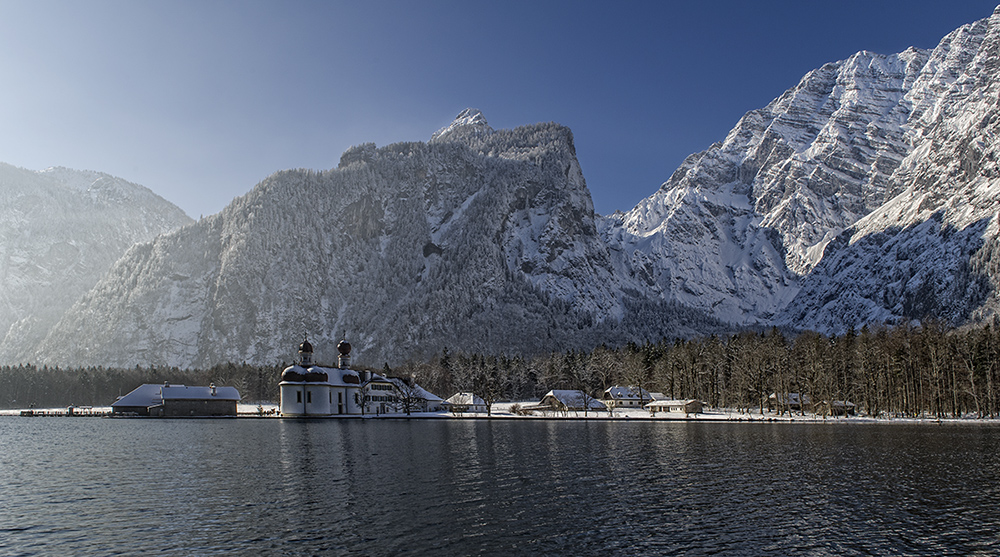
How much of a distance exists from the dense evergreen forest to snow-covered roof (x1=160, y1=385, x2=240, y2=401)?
48.4 meters

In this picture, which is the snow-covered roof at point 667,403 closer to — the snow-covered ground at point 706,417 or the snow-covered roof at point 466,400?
the snow-covered ground at point 706,417

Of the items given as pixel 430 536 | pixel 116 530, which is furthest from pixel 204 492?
pixel 430 536

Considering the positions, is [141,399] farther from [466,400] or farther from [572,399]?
[572,399]

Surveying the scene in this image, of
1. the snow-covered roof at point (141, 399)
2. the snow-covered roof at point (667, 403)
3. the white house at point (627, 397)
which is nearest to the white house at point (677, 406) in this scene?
the snow-covered roof at point (667, 403)

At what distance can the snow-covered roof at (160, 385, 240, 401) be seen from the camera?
426ft

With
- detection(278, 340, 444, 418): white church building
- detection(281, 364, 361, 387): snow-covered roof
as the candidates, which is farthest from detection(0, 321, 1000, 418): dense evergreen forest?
detection(281, 364, 361, 387): snow-covered roof

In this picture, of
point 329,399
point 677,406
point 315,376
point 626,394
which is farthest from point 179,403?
point 677,406

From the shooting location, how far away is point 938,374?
99812 millimetres

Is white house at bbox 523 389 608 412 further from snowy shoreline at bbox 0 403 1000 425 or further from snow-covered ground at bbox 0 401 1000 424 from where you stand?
snowy shoreline at bbox 0 403 1000 425

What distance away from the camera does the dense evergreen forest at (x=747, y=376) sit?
339 feet

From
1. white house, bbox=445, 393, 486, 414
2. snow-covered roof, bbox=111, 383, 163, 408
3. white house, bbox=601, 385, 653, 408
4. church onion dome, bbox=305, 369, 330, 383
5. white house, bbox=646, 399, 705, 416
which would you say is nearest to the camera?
white house, bbox=646, 399, 705, 416

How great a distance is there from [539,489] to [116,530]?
69.8ft

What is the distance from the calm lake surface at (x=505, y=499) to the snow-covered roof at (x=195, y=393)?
224ft

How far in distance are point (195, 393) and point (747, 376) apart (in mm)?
109618
